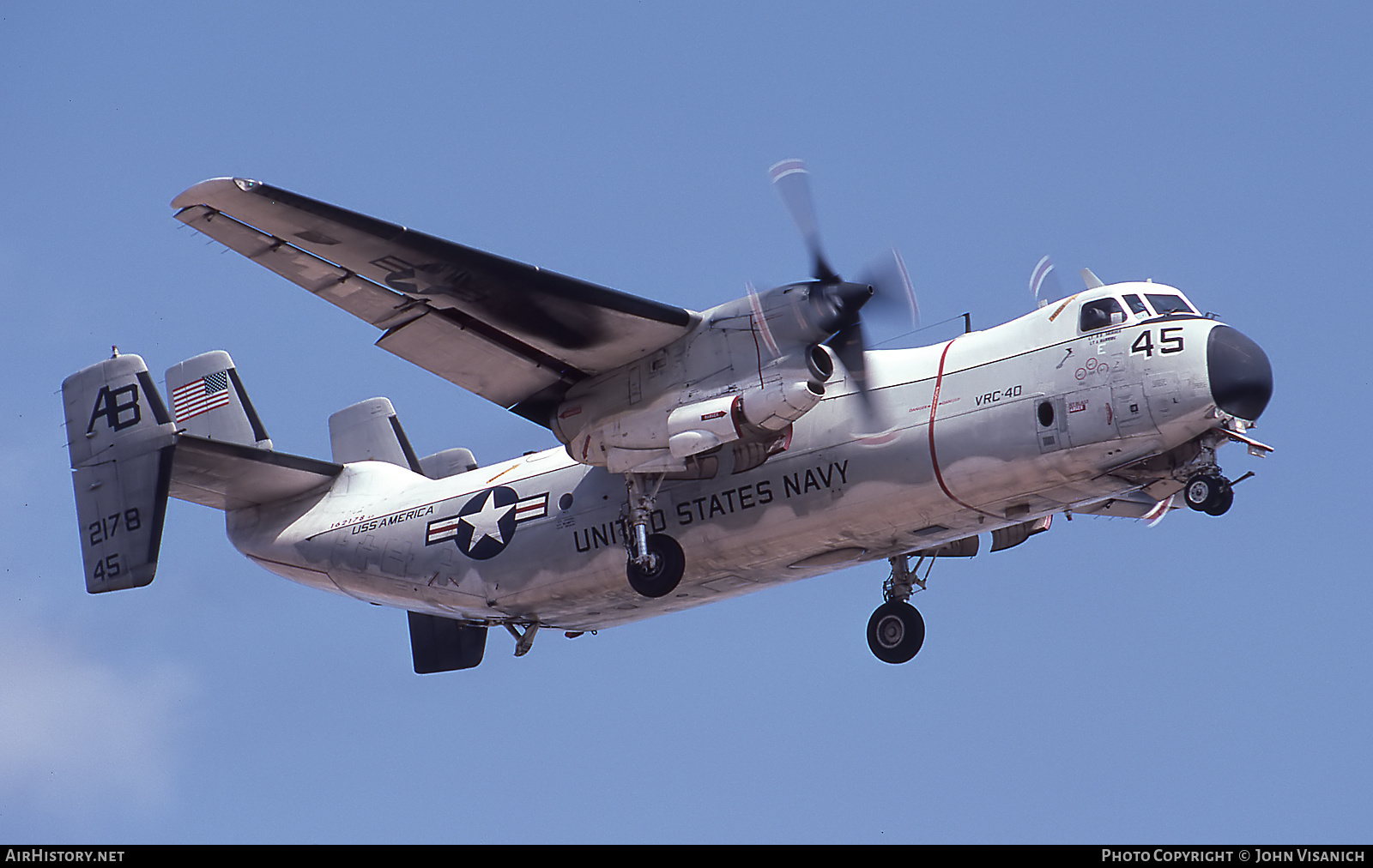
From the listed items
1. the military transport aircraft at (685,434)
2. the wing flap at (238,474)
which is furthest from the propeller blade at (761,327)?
the wing flap at (238,474)

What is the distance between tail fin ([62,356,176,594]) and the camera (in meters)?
21.3

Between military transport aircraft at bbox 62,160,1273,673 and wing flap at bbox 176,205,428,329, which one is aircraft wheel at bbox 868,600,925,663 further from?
wing flap at bbox 176,205,428,329

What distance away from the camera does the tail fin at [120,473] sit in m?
21.3

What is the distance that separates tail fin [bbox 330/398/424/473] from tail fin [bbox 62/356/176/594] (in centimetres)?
386

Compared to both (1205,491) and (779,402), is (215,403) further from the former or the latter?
(1205,491)

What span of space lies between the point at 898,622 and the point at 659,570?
378cm

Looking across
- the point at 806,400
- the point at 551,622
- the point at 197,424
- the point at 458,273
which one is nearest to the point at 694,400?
the point at 806,400

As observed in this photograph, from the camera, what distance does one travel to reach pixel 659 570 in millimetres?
19875

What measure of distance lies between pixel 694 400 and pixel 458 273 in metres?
3.03

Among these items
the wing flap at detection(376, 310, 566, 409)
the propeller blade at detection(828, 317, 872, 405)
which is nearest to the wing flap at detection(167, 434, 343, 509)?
the wing flap at detection(376, 310, 566, 409)

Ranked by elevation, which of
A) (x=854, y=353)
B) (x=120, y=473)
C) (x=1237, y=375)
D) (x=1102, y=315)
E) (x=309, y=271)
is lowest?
(x=1237, y=375)

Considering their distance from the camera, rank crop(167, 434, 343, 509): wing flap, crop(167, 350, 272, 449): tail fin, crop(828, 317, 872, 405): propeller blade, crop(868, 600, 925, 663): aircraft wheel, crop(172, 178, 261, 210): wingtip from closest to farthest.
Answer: crop(172, 178, 261, 210): wingtip, crop(828, 317, 872, 405): propeller blade, crop(868, 600, 925, 663): aircraft wheel, crop(167, 434, 343, 509): wing flap, crop(167, 350, 272, 449): tail fin

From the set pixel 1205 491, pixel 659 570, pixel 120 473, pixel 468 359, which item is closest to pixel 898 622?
pixel 659 570
